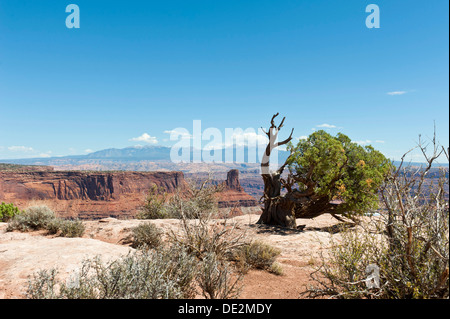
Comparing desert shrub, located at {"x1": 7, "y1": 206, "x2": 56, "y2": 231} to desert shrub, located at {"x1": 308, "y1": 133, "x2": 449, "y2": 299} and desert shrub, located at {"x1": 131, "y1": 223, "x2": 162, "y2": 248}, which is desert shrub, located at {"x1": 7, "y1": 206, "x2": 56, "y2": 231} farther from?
desert shrub, located at {"x1": 308, "y1": 133, "x2": 449, "y2": 299}

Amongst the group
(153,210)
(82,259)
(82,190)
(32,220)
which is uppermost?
(82,259)

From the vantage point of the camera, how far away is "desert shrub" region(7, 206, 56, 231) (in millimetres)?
10695

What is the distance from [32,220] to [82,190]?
8338 centimetres

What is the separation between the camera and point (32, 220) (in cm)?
1096

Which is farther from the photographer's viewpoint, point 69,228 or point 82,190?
point 82,190

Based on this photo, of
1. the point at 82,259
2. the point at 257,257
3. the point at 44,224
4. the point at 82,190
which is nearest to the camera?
the point at 82,259

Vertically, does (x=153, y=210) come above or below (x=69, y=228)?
below

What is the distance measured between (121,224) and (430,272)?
1187 centimetres

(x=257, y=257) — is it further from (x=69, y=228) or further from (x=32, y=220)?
(x=32, y=220)

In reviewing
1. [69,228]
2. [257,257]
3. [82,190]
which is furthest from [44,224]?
[82,190]

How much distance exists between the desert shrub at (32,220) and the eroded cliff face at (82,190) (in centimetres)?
5713

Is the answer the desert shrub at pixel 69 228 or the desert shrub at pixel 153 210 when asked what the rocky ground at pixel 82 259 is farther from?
the desert shrub at pixel 153 210

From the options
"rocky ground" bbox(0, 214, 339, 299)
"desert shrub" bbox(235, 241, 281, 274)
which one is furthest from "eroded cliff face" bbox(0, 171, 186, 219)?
"desert shrub" bbox(235, 241, 281, 274)

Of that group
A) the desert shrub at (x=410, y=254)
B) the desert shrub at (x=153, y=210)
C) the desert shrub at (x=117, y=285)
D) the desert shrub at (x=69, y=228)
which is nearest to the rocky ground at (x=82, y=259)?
the desert shrub at (x=69, y=228)
